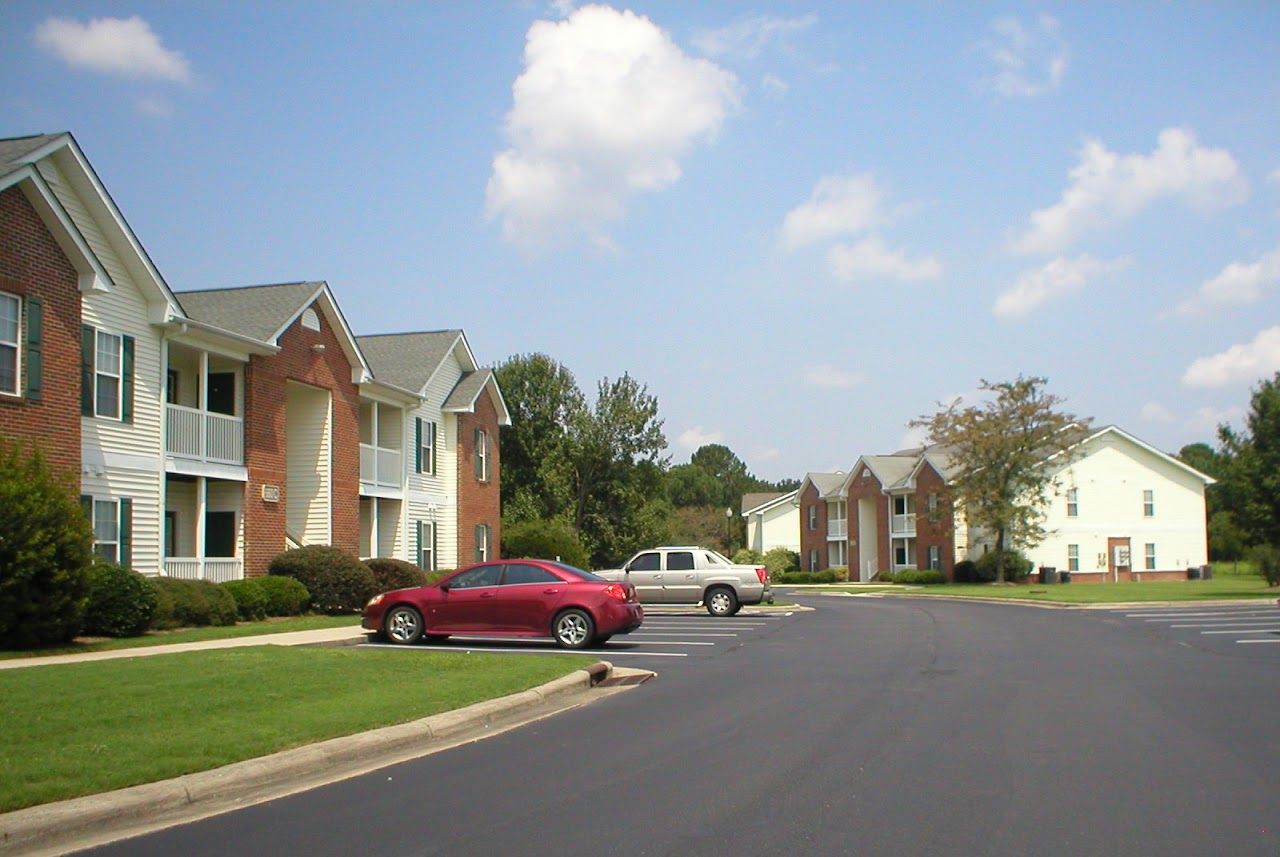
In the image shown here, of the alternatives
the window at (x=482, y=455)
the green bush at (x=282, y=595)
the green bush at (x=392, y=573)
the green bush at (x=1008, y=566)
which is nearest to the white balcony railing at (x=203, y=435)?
the green bush at (x=282, y=595)

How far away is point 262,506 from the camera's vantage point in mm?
28312

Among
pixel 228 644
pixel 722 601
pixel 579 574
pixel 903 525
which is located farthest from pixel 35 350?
pixel 903 525

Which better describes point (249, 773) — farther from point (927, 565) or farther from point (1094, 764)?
point (927, 565)

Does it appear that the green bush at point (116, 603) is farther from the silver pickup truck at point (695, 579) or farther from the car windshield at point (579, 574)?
the silver pickup truck at point (695, 579)

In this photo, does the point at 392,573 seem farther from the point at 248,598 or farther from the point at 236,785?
the point at 236,785

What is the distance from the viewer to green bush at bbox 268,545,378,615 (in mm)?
27922

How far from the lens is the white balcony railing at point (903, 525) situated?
67062 mm

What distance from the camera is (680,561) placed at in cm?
3023

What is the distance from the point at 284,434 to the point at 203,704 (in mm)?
19385

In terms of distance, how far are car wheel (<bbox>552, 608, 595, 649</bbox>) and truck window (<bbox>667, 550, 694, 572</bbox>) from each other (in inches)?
434

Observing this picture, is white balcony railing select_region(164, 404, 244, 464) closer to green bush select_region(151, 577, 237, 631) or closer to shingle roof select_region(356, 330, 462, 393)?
green bush select_region(151, 577, 237, 631)

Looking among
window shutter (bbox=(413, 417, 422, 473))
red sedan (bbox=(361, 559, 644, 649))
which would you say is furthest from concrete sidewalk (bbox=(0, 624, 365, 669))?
window shutter (bbox=(413, 417, 422, 473))

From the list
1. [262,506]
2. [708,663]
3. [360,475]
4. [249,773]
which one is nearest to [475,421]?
[360,475]

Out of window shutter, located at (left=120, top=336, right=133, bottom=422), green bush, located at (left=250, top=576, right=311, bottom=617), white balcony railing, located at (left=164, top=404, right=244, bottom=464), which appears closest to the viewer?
window shutter, located at (left=120, top=336, right=133, bottom=422)
